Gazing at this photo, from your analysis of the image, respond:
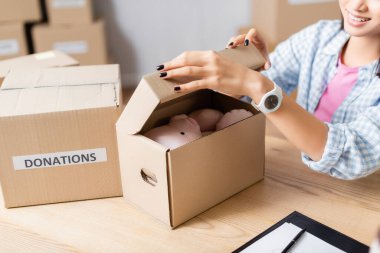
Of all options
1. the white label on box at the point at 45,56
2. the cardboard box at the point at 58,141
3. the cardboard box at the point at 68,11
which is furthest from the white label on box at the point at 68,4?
the cardboard box at the point at 58,141

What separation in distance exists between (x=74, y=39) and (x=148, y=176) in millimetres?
1844

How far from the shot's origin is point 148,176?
0.92m

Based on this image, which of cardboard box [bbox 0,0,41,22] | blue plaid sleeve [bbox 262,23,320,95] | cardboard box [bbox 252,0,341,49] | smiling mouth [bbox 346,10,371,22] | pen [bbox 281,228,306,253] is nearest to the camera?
pen [bbox 281,228,306,253]

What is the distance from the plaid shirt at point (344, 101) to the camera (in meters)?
0.97

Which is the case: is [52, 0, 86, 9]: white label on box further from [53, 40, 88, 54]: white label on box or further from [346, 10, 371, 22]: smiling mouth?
[346, 10, 371, 22]: smiling mouth

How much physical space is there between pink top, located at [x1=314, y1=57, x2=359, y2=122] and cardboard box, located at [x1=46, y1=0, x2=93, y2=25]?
166cm

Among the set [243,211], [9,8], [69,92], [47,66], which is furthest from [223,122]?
[9,8]

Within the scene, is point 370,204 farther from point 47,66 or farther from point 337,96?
point 47,66

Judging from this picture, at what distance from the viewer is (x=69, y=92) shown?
969 millimetres

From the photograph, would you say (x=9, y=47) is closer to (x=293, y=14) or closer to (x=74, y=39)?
(x=74, y=39)

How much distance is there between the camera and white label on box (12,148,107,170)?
93 centimetres

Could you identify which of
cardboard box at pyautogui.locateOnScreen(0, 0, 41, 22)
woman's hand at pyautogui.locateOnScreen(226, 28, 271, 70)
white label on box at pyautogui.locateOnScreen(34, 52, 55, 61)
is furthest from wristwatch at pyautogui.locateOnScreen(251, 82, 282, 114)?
cardboard box at pyautogui.locateOnScreen(0, 0, 41, 22)

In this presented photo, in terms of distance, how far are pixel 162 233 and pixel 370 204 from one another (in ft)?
1.44

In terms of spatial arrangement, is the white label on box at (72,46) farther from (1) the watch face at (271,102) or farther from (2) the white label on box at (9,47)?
(1) the watch face at (271,102)
